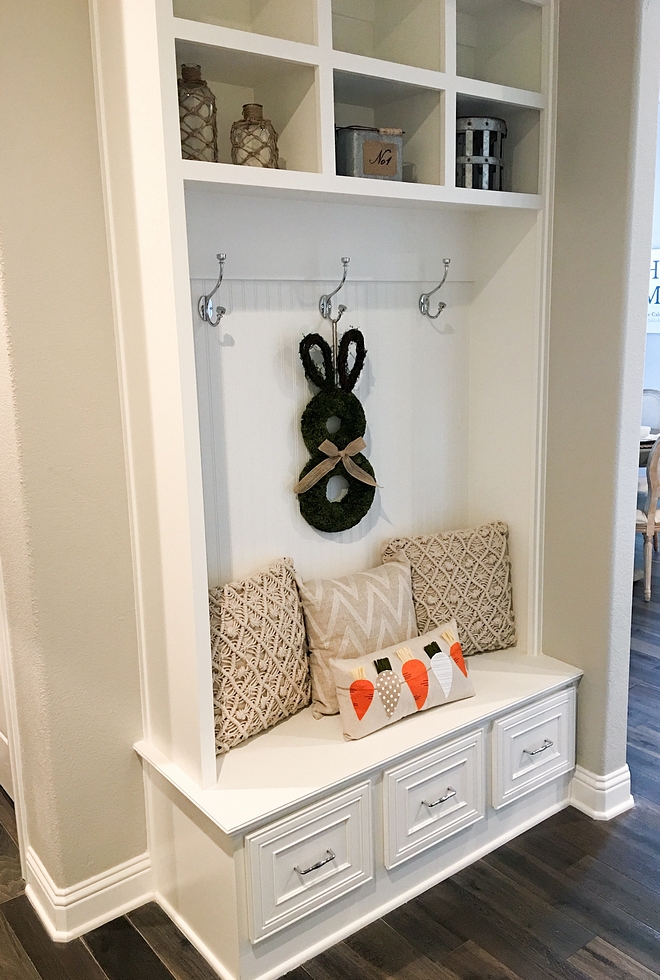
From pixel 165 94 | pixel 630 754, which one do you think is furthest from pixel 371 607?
pixel 165 94

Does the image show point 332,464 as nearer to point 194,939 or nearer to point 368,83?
point 368,83

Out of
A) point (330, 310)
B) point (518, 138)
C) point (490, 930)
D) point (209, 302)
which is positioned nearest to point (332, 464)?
point (330, 310)

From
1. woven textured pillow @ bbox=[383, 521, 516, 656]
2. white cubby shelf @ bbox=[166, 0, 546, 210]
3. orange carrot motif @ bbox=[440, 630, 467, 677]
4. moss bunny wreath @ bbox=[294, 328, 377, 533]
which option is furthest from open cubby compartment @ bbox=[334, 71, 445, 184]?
orange carrot motif @ bbox=[440, 630, 467, 677]

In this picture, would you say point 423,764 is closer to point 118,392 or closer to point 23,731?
point 23,731

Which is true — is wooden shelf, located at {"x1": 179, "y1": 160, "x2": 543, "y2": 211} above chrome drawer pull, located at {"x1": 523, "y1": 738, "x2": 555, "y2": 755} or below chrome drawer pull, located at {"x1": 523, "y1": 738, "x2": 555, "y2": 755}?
above

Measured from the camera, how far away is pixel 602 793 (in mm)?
2576

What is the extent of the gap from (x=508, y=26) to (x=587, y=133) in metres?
0.43

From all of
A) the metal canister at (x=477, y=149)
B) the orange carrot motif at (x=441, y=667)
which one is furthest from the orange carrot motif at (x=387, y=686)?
the metal canister at (x=477, y=149)

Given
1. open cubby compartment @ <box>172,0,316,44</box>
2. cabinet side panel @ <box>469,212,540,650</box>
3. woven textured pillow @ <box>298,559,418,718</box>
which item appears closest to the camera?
open cubby compartment @ <box>172,0,316,44</box>

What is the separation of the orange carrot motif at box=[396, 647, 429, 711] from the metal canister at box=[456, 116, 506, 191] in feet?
4.31

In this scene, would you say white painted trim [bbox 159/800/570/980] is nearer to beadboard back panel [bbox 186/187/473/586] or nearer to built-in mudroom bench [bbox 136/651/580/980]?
built-in mudroom bench [bbox 136/651/580/980]

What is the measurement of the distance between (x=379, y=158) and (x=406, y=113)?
0.24 metres

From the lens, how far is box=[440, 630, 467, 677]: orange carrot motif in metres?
2.40

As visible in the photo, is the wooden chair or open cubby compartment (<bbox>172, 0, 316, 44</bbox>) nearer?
open cubby compartment (<bbox>172, 0, 316, 44</bbox>)
